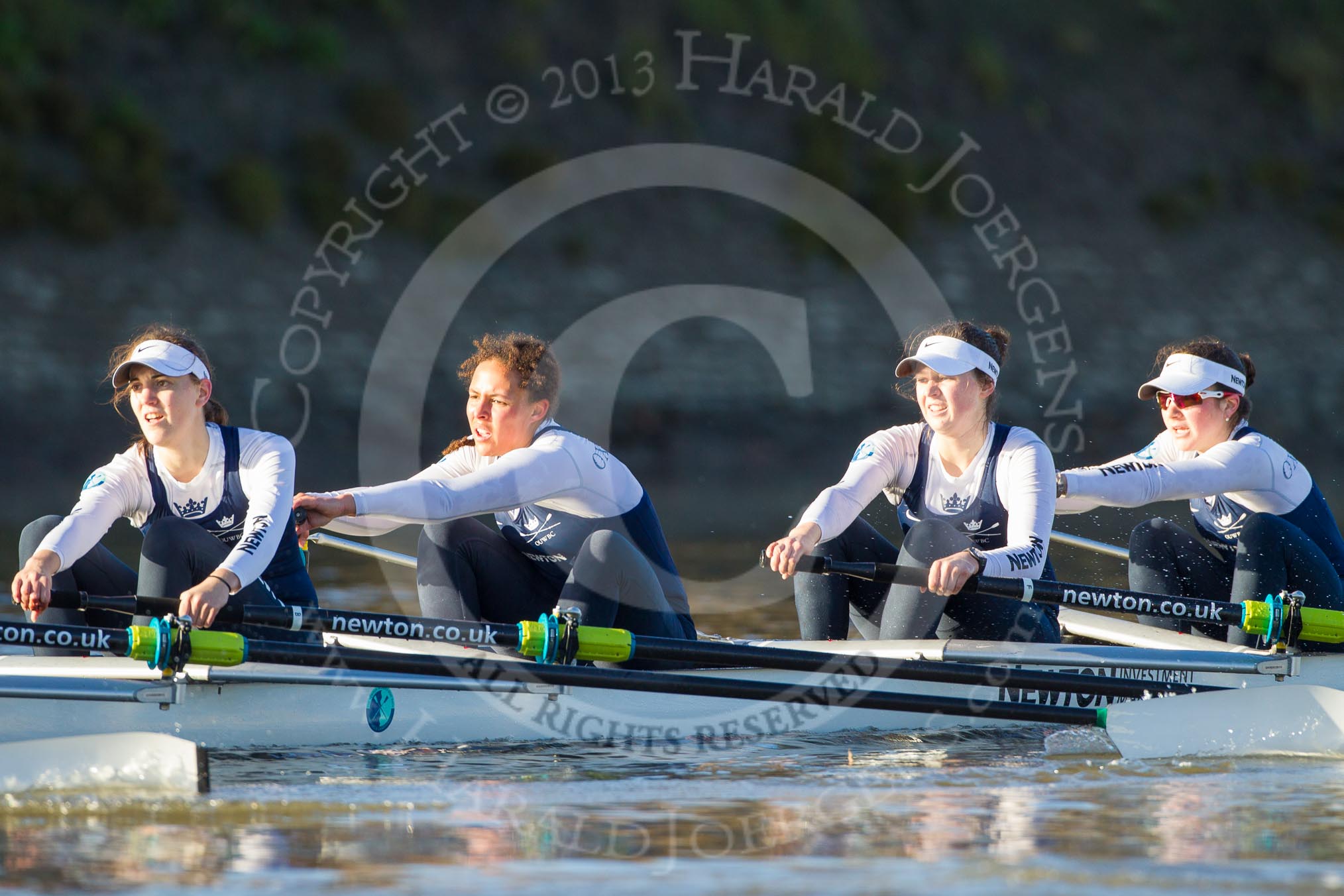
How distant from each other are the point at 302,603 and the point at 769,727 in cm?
148

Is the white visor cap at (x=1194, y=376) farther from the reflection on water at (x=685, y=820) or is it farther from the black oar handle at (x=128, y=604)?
the black oar handle at (x=128, y=604)

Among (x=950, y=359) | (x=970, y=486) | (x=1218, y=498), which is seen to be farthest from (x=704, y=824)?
(x=1218, y=498)

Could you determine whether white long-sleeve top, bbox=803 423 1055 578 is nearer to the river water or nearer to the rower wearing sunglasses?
the rower wearing sunglasses

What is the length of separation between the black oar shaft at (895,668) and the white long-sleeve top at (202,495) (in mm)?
1092

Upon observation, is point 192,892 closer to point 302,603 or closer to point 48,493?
point 302,603

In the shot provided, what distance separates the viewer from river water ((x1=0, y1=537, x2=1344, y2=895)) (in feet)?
12.1

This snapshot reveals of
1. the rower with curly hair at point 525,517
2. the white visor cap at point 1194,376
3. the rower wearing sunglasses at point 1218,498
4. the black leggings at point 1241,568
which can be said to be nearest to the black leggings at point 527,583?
the rower with curly hair at point 525,517

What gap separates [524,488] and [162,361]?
110cm

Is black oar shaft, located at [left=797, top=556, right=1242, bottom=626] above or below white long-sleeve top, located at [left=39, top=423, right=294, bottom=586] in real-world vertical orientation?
below

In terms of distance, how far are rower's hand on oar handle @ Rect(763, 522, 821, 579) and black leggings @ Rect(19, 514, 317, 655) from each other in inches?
55.0

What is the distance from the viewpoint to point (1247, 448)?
5773 millimetres

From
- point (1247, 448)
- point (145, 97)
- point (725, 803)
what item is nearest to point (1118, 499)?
point (1247, 448)

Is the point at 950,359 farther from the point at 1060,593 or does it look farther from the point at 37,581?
the point at 37,581

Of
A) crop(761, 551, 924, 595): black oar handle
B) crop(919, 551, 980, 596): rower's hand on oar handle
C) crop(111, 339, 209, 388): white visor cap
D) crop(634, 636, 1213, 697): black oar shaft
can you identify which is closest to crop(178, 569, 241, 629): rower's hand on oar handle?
crop(111, 339, 209, 388): white visor cap
